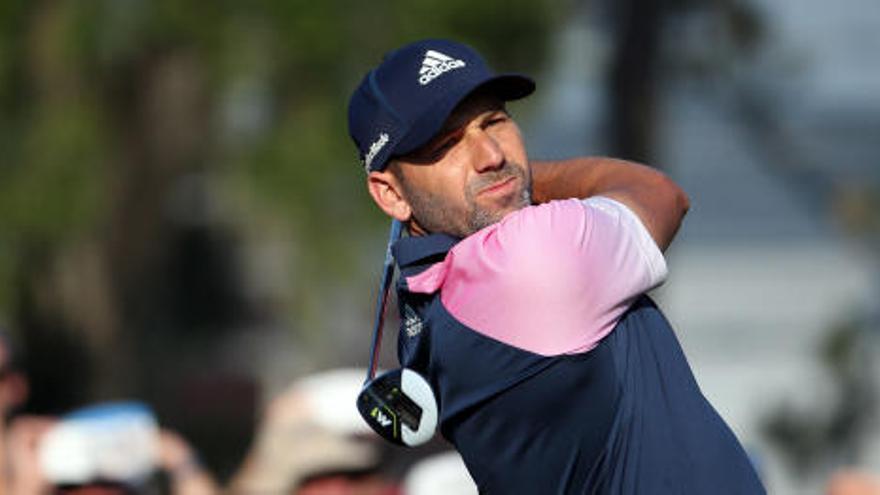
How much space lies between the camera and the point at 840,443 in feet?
48.6

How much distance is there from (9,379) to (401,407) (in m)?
3.61

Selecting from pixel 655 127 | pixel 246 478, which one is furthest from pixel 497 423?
pixel 655 127

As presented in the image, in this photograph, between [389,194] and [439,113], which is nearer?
[439,113]

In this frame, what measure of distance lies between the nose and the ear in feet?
0.58

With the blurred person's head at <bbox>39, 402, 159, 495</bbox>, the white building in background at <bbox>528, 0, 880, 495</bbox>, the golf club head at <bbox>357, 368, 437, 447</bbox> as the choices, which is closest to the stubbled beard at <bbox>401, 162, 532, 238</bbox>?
the golf club head at <bbox>357, 368, 437, 447</bbox>

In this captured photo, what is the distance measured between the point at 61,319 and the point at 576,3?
4.60m

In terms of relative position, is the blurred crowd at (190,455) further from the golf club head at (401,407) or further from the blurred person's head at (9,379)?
the golf club head at (401,407)

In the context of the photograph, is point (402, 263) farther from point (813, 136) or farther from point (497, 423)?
point (813, 136)

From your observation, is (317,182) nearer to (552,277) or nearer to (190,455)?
(190,455)

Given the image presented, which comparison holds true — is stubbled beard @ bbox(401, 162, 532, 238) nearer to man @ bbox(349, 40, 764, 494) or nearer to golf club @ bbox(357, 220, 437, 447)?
man @ bbox(349, 40, 764, 494)

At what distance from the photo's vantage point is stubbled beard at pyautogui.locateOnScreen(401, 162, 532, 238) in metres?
3.99

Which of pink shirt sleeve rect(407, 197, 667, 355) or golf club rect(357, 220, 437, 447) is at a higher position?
pink shirt sleeve rect(407, 197, 667, 355)

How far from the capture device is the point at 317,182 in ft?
52.3

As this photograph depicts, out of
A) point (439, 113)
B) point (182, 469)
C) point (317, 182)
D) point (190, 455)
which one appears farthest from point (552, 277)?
point (317, 182)
